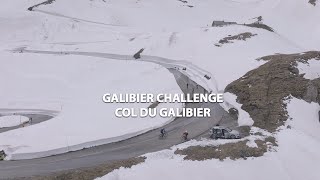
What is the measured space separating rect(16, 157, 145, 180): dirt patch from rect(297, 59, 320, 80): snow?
67.7 feet

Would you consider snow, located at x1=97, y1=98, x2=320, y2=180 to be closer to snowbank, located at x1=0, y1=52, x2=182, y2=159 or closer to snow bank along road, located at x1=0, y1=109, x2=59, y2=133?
snowbank, located at x1=0, y1=52, x2=182, y2=159

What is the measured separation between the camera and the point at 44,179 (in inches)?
942

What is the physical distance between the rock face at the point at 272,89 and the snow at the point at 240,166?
3567 millimetres

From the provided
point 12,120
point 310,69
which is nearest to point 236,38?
point 310,69

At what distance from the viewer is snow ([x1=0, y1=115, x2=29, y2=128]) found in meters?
43.1

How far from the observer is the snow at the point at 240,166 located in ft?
80.7

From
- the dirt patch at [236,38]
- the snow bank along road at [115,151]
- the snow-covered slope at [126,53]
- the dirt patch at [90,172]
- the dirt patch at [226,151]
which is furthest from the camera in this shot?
the dirt patch at [236,38]

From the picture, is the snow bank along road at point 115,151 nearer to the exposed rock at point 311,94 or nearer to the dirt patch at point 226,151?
the dirt patch at point 226,151

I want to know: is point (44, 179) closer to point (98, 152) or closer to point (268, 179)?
point (98, 152)

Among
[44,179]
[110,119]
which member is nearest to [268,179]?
[44,179]

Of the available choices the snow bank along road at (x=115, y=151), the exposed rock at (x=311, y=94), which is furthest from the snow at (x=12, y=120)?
the exposed rock at (x=311, y=94)

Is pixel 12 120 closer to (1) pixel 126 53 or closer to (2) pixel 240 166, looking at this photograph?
(1) pixel 126 53

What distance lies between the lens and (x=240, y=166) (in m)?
25.4

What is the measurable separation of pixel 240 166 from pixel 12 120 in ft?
93.2
